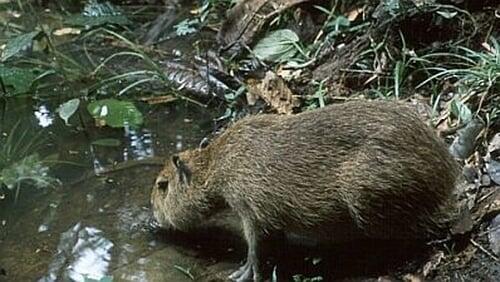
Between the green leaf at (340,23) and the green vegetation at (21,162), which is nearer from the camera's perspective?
the green vegetation at (21,162)

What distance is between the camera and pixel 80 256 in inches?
Answer: 184

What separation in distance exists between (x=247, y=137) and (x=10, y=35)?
3766mm

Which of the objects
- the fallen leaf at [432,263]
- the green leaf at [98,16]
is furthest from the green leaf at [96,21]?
the fallen leaf at [432,263]

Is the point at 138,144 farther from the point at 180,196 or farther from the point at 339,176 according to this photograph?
the point at 339,176

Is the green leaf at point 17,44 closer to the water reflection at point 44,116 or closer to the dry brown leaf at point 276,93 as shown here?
the water reflection at point 44,116

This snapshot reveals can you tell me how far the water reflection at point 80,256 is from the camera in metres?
4.51

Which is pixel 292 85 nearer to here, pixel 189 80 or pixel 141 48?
pixel 189 80

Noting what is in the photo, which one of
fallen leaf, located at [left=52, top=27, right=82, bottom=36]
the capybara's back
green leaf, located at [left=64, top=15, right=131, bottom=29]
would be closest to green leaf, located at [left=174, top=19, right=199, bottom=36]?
green leaf, located at [left=64, top=15, right=131, bottom=29]

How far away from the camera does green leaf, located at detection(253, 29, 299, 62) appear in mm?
6480

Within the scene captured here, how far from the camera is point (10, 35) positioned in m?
7.56

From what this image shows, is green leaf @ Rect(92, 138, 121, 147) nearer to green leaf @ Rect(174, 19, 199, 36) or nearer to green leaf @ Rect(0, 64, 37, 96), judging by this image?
green leaf @ Rect(0, 64, 37, 96)

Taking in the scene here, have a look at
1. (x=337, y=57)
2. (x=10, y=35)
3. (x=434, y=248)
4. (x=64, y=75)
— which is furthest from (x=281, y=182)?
(x=10, y=35)

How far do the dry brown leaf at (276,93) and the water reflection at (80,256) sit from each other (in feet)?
5.01

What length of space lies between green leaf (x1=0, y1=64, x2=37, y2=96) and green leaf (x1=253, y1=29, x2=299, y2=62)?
1542 mm
